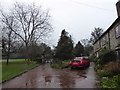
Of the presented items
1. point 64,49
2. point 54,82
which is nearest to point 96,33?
point 64,49

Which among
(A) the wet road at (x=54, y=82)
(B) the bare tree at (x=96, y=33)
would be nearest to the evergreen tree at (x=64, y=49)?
(A) the wet road at (x=54, y=82)

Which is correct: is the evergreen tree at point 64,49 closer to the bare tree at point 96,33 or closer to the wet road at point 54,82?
the wet road at point 54,82

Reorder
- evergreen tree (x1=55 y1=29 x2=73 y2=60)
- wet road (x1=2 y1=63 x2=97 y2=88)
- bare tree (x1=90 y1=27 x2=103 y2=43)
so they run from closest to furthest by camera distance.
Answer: wet road (x1=2 y1=63 x2=97 y2=88) → evergreen tree (x1=55 y1=29 x2=73 y2=60) → bare tree (x1=90 y1=27 x2=103 y2=43)

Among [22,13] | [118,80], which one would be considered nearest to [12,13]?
[22,13]

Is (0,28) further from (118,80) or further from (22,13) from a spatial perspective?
(118,80)

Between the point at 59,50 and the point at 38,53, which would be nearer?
the point at 59,50

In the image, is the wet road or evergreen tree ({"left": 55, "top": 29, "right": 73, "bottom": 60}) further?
evergreen tree ({"left": 55, "top": 29, "right": 73, "bottom": 60})

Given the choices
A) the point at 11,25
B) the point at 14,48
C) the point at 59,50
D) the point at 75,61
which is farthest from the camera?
the point at 59,50

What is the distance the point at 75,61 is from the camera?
56.0ft

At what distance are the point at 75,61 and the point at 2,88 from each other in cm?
1072

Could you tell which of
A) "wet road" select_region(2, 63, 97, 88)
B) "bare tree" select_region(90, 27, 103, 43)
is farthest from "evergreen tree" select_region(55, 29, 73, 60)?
"bare tree" select_region(90, 27, 103, 43)

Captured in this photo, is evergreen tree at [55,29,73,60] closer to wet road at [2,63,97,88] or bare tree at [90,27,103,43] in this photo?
wet road at [2,63,97,88]

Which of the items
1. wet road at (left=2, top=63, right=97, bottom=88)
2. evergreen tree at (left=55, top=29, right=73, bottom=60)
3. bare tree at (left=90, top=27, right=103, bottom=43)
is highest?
bare tree at (left=90, top=27, right=103, bottom=43)

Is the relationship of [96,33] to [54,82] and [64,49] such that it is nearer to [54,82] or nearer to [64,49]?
[64,49]
